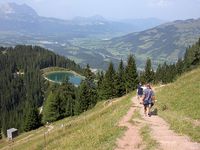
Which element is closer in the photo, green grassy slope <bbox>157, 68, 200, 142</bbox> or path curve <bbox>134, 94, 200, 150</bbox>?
path curve <bbox>134, 94, 200, 150</bbox>

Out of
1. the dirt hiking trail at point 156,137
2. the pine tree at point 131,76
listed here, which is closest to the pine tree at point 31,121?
the pine tree at point 131,76

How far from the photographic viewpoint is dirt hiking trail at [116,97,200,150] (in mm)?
21844

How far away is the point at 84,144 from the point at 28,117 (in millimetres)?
84976

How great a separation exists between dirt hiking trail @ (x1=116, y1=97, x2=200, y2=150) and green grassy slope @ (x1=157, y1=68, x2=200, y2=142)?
79 centimetres

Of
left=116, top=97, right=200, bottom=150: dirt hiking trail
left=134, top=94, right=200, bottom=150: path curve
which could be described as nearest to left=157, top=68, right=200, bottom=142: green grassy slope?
left=134, top=94, right=200, bottom=150: path curve

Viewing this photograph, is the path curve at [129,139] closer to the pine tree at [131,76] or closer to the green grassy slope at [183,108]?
the green grassy slope at [183,108]

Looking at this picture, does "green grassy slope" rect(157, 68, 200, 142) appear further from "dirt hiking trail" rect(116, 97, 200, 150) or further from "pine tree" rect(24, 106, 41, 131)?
"pine tree" rect(24, 106, 41, 131)

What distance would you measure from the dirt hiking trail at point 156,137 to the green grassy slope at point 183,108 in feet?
2.60

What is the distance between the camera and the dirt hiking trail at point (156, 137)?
21.8 metres

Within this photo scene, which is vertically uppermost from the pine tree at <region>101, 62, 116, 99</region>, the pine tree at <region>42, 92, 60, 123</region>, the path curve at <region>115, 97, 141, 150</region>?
the path curve at <region>115, 97, 141, 150</region>

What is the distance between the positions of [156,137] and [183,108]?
11.3m

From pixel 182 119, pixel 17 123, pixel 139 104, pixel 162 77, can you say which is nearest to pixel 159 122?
pixel 182 119

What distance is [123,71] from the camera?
106125mm

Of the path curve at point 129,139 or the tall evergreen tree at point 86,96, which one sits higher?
the path curve at point 129,139
